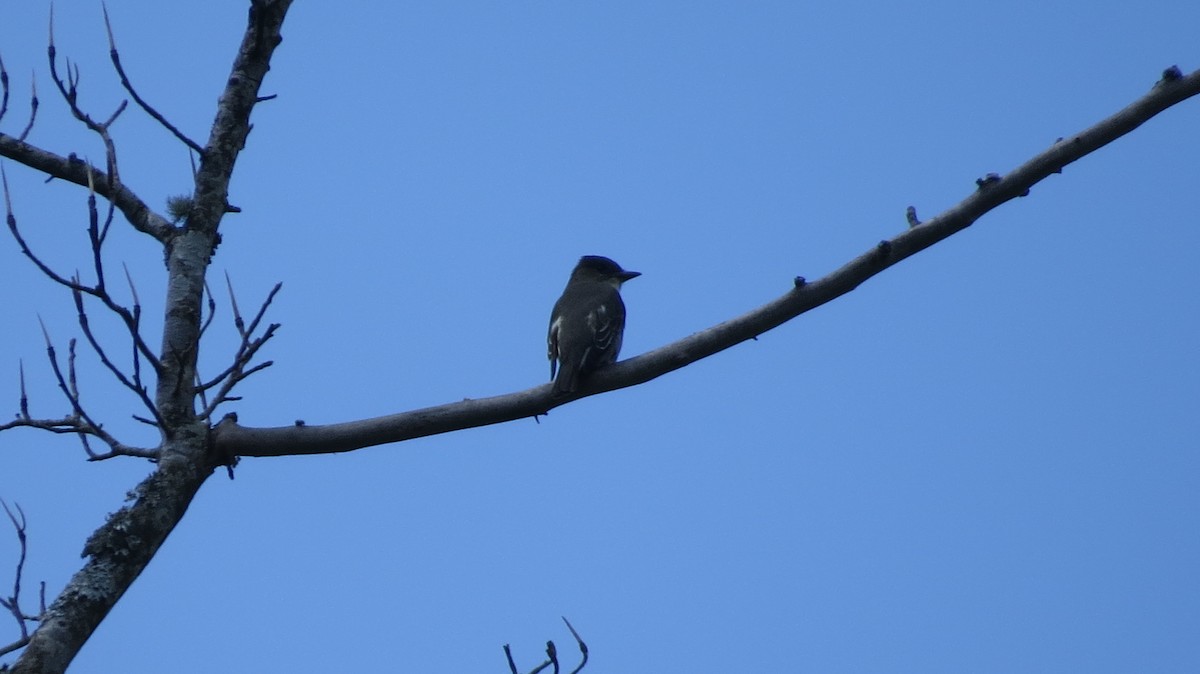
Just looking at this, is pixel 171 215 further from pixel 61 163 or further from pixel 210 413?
pixel 210 413

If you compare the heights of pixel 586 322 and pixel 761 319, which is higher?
pixel 586 322

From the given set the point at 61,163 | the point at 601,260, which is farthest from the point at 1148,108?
the point at 601,260

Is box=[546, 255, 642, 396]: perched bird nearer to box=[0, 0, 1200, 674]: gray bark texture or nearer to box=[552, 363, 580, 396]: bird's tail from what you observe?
box=[552, 363, 580, 396]: bird's tail

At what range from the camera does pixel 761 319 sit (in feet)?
14.7

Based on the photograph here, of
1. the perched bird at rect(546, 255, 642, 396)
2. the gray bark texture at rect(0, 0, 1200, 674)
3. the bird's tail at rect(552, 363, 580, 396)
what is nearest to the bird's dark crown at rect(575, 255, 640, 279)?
the perched bird at rect(546, 255, 642, 396)

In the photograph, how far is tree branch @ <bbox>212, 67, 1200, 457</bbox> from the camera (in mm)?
4242

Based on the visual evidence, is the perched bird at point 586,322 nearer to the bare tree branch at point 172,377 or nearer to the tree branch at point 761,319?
the tree branch at point 761,319

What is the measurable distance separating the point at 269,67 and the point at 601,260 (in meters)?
4.63

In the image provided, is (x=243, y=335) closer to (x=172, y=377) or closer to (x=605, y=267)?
(x=172, y=377)

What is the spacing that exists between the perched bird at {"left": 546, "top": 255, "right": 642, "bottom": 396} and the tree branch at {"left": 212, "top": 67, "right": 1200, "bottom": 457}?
0.33m

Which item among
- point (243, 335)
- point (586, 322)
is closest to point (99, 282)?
point (243, 335)

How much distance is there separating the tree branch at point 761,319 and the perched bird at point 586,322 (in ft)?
1.07

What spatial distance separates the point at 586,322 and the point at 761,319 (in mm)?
2713

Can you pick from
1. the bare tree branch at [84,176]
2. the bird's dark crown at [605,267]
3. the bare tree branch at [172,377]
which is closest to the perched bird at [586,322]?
the bird's dark crown at [605,267]
